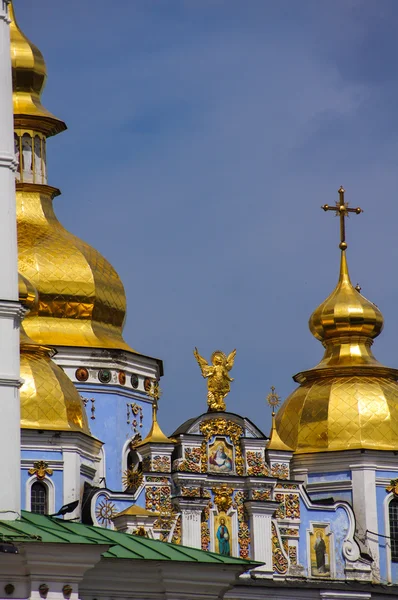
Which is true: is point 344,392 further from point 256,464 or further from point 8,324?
point 8,324

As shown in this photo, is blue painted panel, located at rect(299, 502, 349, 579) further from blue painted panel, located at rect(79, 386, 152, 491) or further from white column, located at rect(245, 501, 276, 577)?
blue painted panel, located at rect(79, 386, 152, 491)

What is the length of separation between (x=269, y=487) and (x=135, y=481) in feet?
9.65

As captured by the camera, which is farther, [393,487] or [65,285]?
[65,285]

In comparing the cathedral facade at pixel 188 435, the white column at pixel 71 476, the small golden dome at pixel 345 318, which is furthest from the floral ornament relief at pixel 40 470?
the small golden dome at pixel 345 318

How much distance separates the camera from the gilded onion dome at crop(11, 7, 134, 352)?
4934 cm

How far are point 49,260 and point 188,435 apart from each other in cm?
651

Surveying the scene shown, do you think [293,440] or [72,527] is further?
[293,440]

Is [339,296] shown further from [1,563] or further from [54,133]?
→ [1,563]

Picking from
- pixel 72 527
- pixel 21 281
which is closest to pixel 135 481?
pixel 21 281

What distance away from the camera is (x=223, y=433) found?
151 ft

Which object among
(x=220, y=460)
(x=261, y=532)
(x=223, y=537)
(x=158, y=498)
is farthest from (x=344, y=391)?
(x=158, y=498)

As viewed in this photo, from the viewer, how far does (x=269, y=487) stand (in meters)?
46.2

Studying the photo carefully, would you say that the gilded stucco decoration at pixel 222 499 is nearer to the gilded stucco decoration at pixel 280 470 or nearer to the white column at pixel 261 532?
the white column at pixel 261 532

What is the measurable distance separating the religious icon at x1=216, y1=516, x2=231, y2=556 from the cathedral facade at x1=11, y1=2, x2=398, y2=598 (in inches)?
1.2
